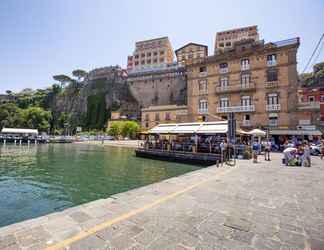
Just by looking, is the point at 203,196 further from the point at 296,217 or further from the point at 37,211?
the point at 37,211

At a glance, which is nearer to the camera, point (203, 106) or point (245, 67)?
point (245, 67)

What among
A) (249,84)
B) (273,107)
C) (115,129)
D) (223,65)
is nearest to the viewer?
(273,107)

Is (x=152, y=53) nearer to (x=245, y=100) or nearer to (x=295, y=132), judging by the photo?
(x=245, y=100)

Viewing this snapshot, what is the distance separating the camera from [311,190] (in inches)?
241

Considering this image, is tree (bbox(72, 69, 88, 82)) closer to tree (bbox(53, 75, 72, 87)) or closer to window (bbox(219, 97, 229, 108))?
tree (bbox(53, 75, 72, 87))

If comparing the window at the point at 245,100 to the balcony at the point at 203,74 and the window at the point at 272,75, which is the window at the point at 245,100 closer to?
the window at the point at 272,75

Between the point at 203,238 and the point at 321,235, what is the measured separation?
6.62ft

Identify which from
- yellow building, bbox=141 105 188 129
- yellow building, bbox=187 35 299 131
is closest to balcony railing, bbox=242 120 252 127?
yellow building, bbox=187 35 299 131

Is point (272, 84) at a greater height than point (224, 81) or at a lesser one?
lesser

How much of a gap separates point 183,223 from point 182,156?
1452 centimetres

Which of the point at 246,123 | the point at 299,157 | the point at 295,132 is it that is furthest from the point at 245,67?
the point at 299,157

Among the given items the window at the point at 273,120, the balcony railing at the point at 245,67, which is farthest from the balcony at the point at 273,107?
the balcony railing at the point at 245,67

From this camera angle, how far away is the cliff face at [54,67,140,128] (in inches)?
2689

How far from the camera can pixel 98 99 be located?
73000 mm
